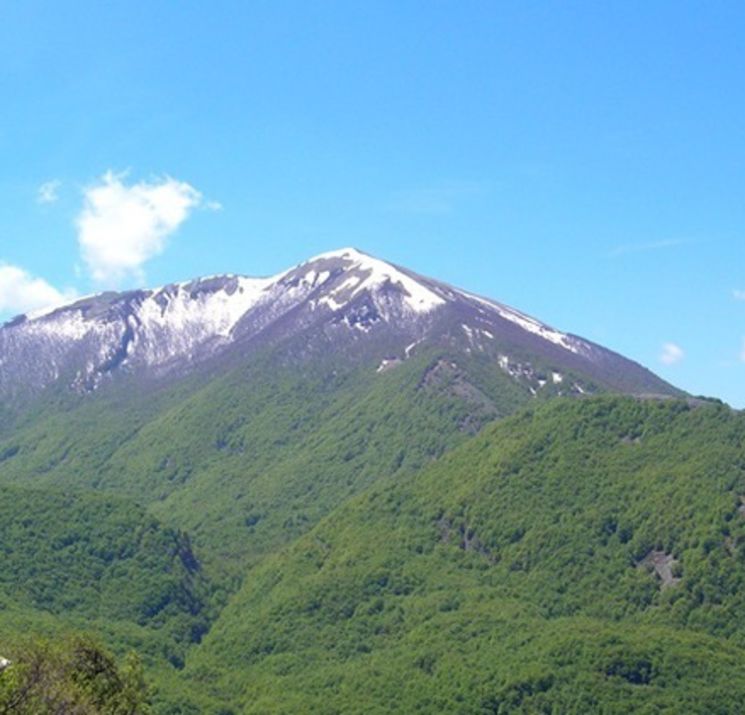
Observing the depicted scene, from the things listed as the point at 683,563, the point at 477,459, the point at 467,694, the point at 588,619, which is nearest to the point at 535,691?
the point at 467,694

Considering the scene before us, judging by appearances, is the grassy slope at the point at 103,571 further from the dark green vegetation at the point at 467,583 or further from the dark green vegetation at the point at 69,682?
the dark green vegetation at the point at 69,682

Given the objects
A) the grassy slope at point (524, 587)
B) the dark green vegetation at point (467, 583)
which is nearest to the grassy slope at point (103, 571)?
the dark green vegetation at point (467, 583)

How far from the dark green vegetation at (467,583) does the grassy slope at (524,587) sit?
32cm

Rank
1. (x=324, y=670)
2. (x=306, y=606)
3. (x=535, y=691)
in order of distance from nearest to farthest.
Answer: (x=535, y=691) → (x=324, y=670) → (x=306, y=606)

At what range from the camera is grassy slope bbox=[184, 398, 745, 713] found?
126m

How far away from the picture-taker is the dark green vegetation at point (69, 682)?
50469mm

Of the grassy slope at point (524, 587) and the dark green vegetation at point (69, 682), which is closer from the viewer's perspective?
the dark green vegetation at point (69, 682)

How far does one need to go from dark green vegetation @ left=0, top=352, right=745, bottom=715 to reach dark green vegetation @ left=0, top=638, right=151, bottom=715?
207 feet

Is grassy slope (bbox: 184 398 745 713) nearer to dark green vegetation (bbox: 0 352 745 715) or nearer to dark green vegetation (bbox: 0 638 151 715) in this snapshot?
dark green vegetation (bbox: 0 352 745 715)

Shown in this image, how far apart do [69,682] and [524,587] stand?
351ft

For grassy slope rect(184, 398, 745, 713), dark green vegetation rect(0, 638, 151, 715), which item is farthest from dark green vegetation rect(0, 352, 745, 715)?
dark green vegetation rect(0, 638, 151, 715)

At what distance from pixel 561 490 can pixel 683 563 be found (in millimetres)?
26303

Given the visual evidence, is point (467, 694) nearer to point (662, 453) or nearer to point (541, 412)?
point (662, 453)

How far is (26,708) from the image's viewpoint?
5022cm
